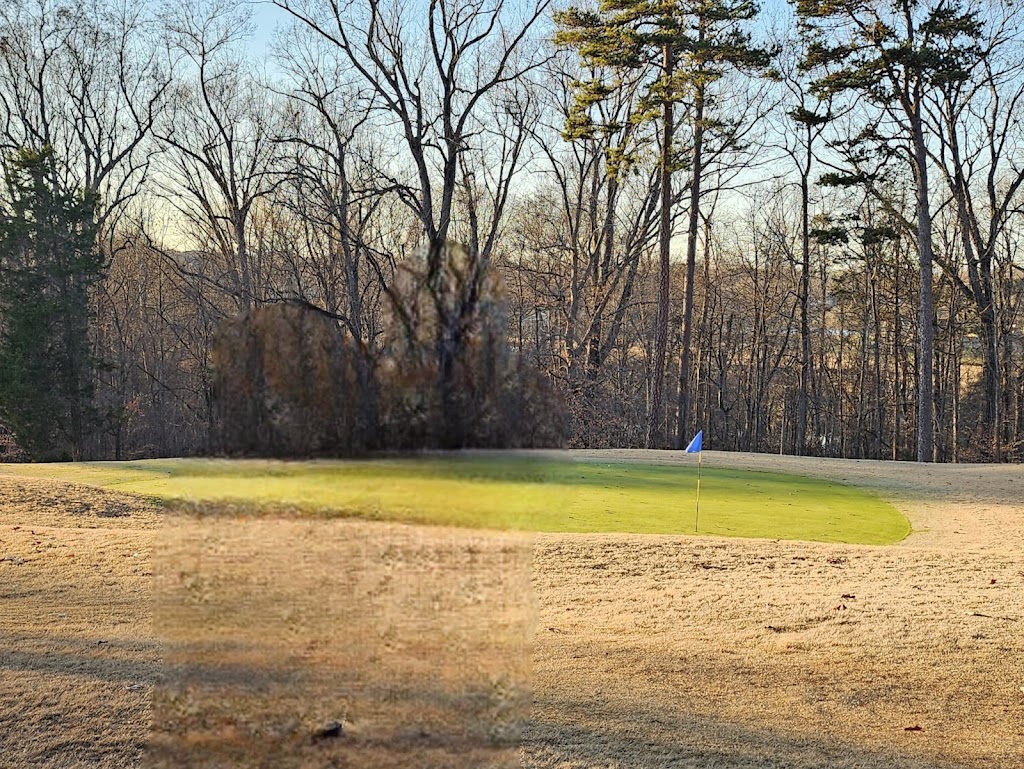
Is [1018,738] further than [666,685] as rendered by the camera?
No

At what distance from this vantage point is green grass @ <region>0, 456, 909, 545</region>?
2.38 m

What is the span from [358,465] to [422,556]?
336 millimetres

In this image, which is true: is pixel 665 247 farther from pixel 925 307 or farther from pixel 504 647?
pixel 504 647

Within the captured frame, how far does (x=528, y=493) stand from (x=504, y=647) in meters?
0.43

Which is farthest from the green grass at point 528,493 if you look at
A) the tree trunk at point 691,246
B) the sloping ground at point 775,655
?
the tree trunk at point 691,246

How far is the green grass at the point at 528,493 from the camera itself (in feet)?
7.80

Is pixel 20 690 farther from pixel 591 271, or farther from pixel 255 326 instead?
pixel 591 271

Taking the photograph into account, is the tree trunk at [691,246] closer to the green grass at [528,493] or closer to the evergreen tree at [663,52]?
the evergreen tree at [663,52]

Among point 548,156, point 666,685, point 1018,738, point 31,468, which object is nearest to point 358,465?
point 666,685

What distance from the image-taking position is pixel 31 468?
16.8 m

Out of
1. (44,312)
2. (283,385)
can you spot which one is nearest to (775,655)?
(283,385)

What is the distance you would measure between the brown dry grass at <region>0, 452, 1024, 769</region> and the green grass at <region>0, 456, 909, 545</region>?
0.10m

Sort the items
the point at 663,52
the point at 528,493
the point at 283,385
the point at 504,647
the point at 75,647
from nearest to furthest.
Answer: the point at 283,385 → the point at 504,647 → the point at 528,493 → the point at 75,647 → the point at 663,52

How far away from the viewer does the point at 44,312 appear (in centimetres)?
2598
